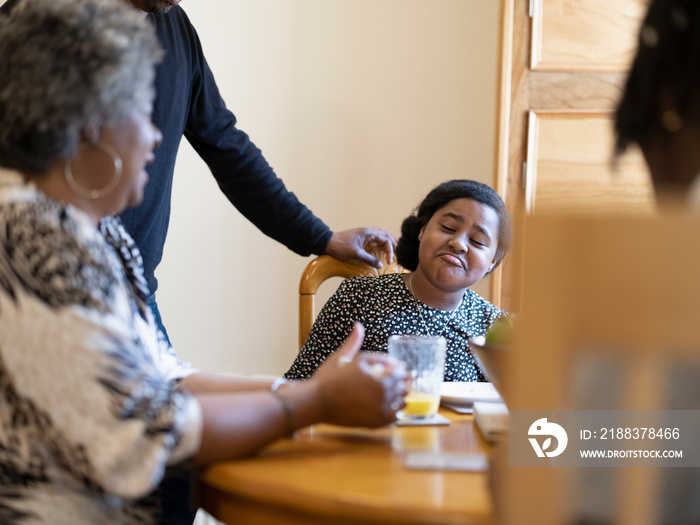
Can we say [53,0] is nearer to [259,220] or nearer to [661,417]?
[661,417]

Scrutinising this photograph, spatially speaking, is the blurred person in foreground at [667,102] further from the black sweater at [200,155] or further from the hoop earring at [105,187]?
the black sweater at [200,155]

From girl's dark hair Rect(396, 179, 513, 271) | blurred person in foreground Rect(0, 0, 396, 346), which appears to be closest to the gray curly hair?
blurred person in foreground Rect(0, 0, 396, 346)

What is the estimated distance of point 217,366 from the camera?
3219mm

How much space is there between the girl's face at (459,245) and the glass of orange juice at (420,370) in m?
0.87

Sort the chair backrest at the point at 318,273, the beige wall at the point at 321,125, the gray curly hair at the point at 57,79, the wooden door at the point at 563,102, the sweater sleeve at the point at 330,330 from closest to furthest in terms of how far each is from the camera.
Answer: the gray curly hair at the point at 57,79
the sweater sleeve at the point at 330,330
the chair backrest at the point at 318,273
the wooden door at the point at 563,102
the beige wall at the point at 321,125

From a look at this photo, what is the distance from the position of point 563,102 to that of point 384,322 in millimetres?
1033

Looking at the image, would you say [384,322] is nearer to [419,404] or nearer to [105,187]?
[419,404]

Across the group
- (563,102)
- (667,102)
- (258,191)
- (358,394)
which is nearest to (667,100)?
(667,102)

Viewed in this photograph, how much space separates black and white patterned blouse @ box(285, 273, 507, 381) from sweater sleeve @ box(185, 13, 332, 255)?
235 millimetres

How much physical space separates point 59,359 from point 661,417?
24.0 inches

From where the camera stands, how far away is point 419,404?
114 cm

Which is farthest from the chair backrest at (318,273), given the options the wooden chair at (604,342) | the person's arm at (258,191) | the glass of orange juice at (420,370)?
the wooden chair at (604,342)

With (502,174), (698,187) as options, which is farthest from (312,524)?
(502,174)

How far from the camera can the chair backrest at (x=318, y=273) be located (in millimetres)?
2088
